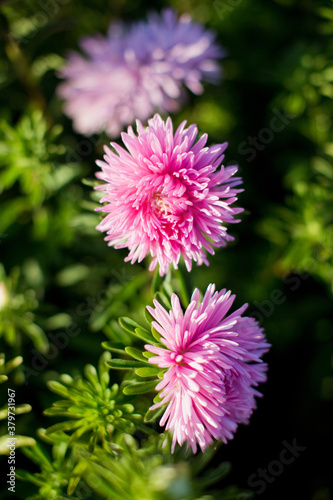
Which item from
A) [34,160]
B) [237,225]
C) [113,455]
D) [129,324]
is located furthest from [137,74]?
[113,455]

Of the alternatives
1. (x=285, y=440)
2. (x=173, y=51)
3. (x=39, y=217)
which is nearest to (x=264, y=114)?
(x=173, y=51)

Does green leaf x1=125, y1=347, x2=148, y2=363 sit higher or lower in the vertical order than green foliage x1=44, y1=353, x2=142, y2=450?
higher

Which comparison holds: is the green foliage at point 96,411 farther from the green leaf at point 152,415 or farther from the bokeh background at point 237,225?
the bokeh background at point 237,225

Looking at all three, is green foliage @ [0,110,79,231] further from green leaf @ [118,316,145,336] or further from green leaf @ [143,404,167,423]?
green leaf @ [143,404,167,423]

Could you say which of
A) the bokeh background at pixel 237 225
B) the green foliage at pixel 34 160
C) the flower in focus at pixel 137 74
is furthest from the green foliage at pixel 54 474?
the flower in focus at pixel 137 74

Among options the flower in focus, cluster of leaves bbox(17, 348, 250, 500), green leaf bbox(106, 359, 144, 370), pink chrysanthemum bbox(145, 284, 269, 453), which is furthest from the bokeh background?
pink chrysanthemum bbox(145, 284, 269, 453)

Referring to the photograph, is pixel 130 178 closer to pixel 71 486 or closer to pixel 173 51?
pixel 71 486

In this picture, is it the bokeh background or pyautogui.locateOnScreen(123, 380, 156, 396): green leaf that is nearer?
pyautogui.locateOnScreen(123, 380, 156, 396): green leaf
